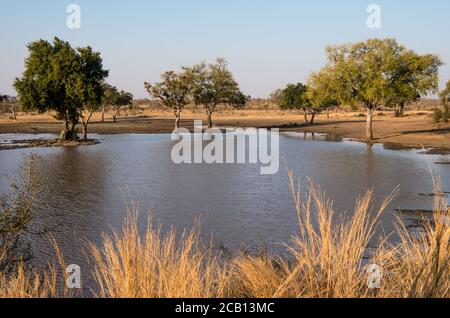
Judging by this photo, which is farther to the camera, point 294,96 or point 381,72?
point 294,96

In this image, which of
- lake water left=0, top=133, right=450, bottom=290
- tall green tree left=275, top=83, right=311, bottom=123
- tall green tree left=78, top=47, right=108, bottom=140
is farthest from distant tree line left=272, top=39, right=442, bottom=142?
tall green tree left=275, top=83, right=311, bottom=123

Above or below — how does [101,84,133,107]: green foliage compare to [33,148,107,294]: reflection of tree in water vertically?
above

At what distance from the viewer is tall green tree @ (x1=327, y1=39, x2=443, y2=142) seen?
4288 cm

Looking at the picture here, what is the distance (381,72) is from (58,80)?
91.9ft

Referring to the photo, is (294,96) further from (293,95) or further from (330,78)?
(330,78)

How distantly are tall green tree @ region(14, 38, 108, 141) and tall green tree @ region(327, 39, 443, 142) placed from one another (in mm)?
21827

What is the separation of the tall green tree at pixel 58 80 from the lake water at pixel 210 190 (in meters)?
9.39

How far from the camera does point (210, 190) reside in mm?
20422

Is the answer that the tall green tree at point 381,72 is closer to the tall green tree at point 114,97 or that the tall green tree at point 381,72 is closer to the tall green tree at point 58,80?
the tall green tree at point 58,80

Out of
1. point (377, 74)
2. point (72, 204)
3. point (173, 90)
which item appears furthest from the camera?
point (173, 90)

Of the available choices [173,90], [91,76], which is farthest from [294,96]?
[91,76]

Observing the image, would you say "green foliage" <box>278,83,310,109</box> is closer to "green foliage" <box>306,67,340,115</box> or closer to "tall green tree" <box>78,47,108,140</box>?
"green foliage" <box>306,67,340,115</box>
